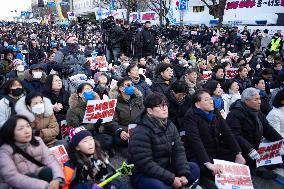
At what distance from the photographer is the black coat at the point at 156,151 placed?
3576 mm

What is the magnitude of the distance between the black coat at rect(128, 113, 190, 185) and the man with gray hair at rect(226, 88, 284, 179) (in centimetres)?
117

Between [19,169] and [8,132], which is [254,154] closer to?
[19,169]

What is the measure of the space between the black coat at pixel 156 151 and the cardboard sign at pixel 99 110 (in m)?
1.29

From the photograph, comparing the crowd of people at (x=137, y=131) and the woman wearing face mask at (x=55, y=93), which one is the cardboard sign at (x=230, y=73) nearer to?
the crowd of people at (x=137, y=131)

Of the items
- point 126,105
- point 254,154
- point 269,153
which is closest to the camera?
point 254,154

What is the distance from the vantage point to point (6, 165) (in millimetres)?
3141

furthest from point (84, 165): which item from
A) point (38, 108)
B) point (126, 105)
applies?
point (126, 105)

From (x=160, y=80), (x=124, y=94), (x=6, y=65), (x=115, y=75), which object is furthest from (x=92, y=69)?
(x=124, y=94)

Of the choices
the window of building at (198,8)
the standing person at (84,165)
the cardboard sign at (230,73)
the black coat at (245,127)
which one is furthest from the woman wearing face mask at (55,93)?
the window of building at (198,8)

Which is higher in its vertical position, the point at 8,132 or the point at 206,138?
the point at 8,132

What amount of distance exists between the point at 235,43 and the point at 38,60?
1009cm

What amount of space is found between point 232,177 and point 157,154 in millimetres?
904

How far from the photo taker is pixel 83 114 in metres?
5.01

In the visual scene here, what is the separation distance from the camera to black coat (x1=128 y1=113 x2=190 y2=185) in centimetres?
358
